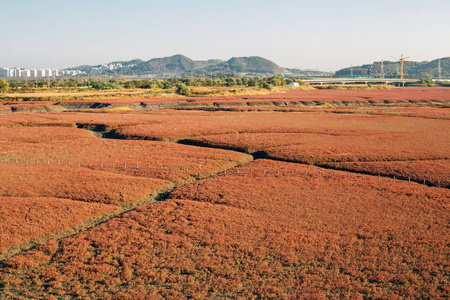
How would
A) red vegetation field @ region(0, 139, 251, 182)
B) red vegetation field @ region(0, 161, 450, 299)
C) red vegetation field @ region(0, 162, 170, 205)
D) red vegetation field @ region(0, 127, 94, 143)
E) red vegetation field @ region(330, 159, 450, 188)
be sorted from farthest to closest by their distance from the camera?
red vegetation field @ region(0, 127, 94, 143) → red vegetation field @ region(0, 139, 251, 182) → red vegetation field @ region(330, 159, 450, 188) → red vegetation field @ region(0, 162, 170, 205) → red vegetation field @ region(0, 161, 450, 299)

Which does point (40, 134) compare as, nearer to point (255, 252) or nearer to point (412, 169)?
point (255, 252)

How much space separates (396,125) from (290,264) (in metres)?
62.2

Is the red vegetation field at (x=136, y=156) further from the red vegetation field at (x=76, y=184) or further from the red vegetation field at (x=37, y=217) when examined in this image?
the red vegetation field at (x=37, y=217)

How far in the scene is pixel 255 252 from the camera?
888 inches

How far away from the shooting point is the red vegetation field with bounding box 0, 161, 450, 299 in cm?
1914

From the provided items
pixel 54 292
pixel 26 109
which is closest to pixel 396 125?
pixel 54 292

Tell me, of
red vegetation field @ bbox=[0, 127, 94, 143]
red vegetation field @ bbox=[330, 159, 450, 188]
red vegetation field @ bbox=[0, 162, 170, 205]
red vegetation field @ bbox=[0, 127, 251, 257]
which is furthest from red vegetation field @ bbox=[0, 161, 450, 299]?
red vegetation field @ bbox=[0, 127, 94, 143]

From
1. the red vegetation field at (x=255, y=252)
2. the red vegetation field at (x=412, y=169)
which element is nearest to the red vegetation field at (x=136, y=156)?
the red vegetation field at (x=255, y=252)

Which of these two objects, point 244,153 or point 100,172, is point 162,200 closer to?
point 100,172

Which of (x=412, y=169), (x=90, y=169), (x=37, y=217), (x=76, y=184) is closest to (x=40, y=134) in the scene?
(x=90, y=169)

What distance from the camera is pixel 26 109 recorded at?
105 meters

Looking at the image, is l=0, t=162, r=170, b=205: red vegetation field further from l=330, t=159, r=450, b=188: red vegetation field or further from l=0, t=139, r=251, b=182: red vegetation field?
l=330, t=159, r=450, b=188: red vegetation field

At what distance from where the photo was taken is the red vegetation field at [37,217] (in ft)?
80.2

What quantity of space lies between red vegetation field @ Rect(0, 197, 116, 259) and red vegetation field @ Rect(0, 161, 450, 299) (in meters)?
2.01
